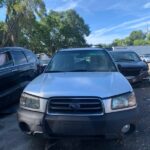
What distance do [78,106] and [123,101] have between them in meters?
0.72

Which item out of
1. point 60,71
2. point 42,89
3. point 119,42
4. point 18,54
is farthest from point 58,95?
point 119,42

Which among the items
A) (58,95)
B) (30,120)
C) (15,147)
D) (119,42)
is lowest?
(119,42)

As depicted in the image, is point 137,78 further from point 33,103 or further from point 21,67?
point 33,103

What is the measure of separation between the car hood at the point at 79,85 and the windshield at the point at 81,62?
1.72 feet

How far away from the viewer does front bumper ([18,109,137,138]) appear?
4926mm

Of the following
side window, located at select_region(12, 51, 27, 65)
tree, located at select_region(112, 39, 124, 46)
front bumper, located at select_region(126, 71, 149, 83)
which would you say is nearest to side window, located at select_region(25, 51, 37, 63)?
side window, located at select_region(12, 51, 27, 65)

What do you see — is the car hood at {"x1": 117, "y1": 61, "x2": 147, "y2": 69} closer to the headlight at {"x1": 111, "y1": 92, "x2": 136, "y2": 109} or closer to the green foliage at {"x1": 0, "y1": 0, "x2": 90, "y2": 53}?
the headlight at {"x1": 111, "y1": 92, "x2": 136, "y2": 109}

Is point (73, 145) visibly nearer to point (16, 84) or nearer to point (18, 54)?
point (16, 84)

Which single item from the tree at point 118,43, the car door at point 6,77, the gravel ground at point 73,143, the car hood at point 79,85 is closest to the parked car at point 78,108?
the car hood at point 79,85

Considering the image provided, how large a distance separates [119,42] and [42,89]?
120193 millimetres

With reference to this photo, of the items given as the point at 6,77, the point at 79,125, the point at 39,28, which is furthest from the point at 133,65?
the point at 39,28

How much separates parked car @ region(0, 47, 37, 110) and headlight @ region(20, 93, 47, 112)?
2.40 metres

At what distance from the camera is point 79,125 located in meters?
4.93

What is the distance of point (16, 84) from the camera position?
853 cm
